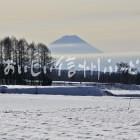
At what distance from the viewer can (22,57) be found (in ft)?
332

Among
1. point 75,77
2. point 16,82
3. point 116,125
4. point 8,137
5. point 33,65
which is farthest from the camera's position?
point 75,77

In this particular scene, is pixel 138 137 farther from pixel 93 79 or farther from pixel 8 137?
pixel 93 79

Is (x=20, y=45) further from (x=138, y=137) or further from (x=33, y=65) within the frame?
(x=138, y=137)

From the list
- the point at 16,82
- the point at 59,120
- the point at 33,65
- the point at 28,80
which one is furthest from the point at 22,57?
the point at 59,120

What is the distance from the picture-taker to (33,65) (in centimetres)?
10019

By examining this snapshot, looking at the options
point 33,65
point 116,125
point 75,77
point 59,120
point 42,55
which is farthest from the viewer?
point 75,77

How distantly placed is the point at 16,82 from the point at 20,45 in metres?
24.5

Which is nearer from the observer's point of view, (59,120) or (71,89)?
(59,120)

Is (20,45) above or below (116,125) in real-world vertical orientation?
above

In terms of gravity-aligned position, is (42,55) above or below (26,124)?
above

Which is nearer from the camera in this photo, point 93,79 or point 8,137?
point 8,137

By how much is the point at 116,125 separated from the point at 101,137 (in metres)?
2.95

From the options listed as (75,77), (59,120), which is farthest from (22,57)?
(59,120)

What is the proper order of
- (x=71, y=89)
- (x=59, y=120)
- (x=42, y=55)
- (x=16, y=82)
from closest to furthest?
(x=59, y=120), (x=71, y=89), (x=16, y=82), (x=42, y=55)
